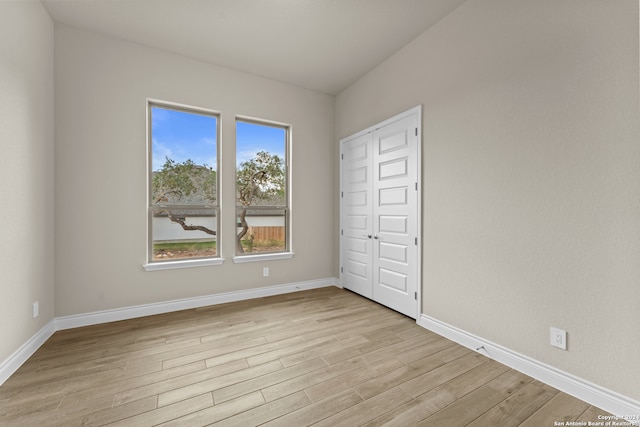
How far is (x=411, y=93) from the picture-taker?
9.84ft

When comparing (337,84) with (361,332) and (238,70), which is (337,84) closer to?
(238,70)

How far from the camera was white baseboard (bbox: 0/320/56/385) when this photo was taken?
1.89m

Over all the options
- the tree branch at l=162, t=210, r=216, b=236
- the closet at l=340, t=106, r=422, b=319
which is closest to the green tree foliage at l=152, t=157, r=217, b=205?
the tree branch at l=162, t=210, r=216, b=236

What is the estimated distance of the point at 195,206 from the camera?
3.42 m

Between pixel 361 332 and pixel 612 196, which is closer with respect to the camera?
pixel 612 196

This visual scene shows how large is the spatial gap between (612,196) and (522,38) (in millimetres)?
1319

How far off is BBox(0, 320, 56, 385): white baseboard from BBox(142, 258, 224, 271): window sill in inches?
36.5

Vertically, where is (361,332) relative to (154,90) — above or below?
below

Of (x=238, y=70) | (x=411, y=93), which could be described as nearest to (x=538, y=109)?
(x=411, y=93)

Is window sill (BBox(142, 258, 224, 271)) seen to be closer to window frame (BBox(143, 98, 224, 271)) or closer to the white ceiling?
window frame (BBox(143, 98, 224, 271))

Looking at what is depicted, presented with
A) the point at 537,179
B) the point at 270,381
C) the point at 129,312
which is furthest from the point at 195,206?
the point at 537,179

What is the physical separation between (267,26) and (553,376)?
12.7ft

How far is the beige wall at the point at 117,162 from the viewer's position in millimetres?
2740

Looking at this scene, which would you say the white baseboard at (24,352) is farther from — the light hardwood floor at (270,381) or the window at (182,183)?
the window at (182,183)
